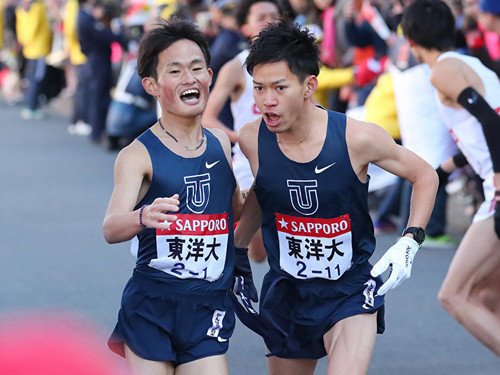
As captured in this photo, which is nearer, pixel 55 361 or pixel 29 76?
pixel 55 361

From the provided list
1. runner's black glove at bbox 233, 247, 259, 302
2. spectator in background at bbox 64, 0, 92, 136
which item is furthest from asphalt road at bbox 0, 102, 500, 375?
spectator in background at bbox 64, 0, 92, 136

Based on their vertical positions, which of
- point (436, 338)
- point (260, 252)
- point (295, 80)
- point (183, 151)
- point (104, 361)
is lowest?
point (436, 338)

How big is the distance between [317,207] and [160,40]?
0.80 meters

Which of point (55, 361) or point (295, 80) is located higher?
point (295, 80)

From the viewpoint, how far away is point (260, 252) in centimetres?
497

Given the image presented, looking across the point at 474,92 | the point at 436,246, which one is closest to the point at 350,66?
the point at 436,246

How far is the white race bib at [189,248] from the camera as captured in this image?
3.03 metres

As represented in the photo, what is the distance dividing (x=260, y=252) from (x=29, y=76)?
41.3 ft

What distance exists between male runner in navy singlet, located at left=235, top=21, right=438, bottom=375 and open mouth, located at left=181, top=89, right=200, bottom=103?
0.21 meters

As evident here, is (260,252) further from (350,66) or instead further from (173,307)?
(350,66)

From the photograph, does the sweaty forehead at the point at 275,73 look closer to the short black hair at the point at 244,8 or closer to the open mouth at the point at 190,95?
the open mouth at the point at 190,95

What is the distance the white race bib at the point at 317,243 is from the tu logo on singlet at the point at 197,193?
288 millimetres

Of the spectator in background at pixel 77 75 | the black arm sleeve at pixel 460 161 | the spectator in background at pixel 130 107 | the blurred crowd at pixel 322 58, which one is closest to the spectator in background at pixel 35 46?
the blurred crowd at pixel 322 58

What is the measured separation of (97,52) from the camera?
43.0ft
